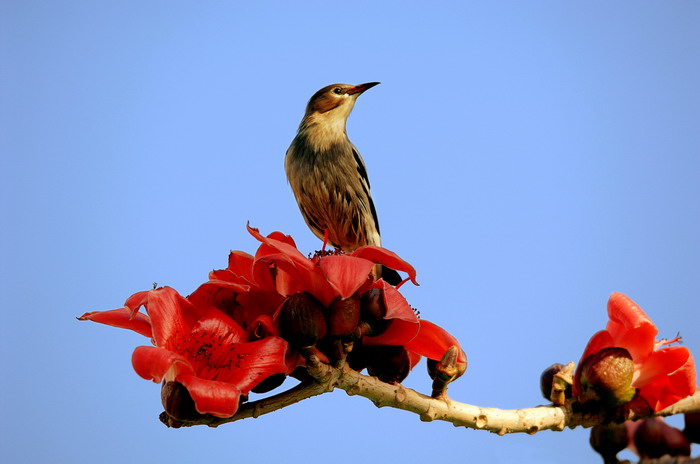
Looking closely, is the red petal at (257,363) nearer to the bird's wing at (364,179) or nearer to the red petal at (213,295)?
the red petal at (213,295)

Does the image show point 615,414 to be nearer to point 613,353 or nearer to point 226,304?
point 613,353

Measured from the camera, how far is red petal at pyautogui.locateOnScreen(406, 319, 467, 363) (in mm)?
1382

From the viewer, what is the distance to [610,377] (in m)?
1.34

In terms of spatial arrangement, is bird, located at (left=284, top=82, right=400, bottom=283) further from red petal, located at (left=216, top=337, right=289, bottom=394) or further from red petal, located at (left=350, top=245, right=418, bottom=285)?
red petal, located at (left=216, top=337, right=289, bottom=394)

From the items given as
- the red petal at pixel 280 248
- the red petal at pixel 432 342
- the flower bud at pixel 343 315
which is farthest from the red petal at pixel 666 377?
the red petal at pixel 280 248

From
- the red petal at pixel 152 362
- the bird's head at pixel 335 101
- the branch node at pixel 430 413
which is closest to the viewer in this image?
the red petal at pixel 152 362

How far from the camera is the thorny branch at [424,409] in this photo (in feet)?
4.13

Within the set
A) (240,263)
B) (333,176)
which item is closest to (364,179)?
(333,176)

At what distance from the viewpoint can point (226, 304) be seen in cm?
139

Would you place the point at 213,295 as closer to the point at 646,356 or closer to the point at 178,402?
the point at 178,402

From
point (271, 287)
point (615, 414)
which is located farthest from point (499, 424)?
point (271, 287)

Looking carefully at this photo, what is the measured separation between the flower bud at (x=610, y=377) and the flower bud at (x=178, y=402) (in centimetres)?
70

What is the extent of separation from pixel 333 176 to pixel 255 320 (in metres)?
3.08

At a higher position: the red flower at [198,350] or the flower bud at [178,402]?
the red flower at [198,350]
